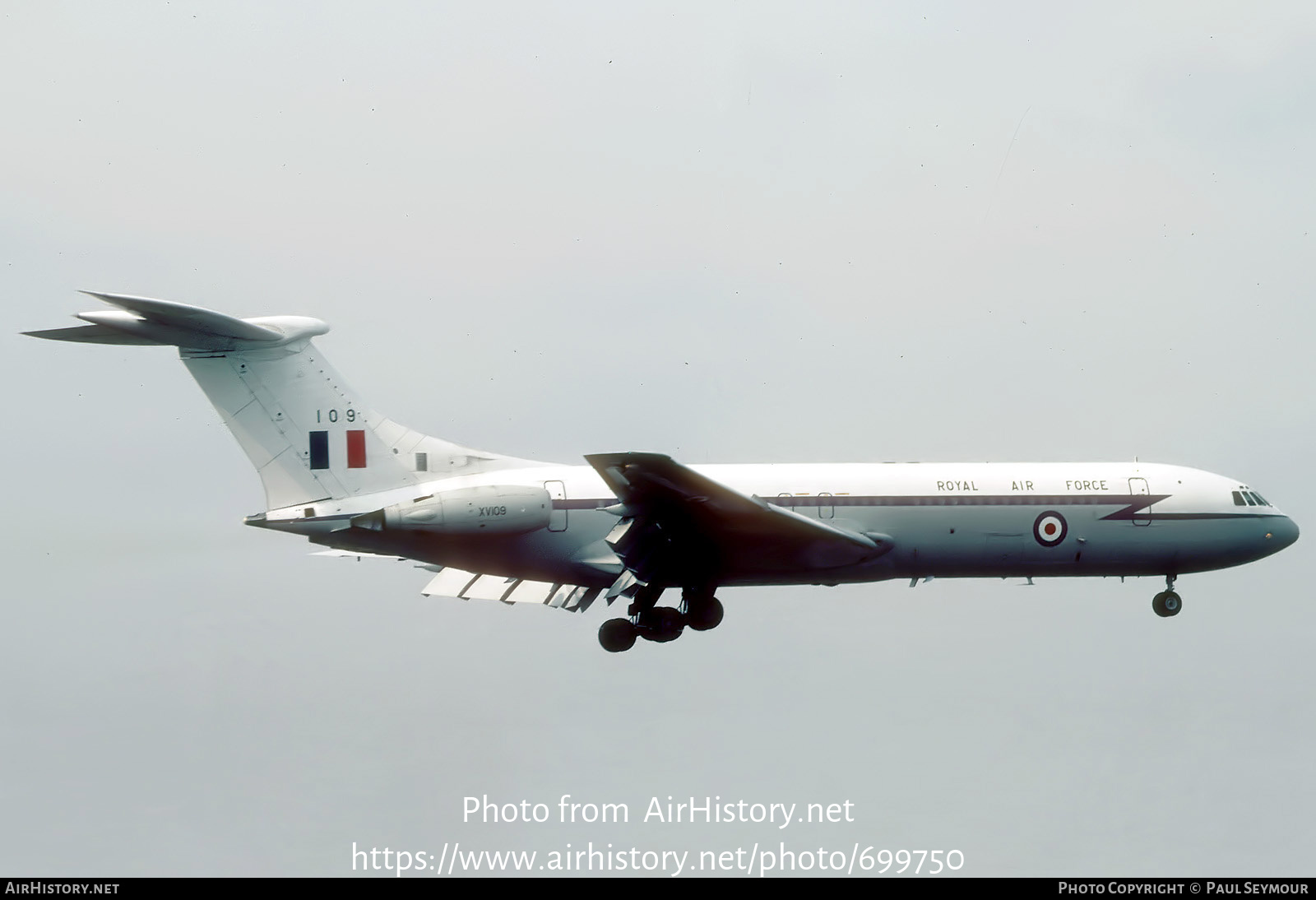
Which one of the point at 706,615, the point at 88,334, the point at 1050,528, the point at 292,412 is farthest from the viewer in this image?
the point at 1050,528

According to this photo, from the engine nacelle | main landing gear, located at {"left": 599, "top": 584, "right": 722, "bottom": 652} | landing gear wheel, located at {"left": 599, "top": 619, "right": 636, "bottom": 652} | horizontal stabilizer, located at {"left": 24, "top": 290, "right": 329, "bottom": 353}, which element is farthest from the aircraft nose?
horizontal stabilizer, located at {"left": 24, "top": 290, "right": 329, "bottom": 353}

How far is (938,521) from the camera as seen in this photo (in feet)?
87.9

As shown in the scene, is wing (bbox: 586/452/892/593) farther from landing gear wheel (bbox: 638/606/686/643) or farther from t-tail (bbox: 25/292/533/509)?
t-tail (bbox: 25/292/533/509)

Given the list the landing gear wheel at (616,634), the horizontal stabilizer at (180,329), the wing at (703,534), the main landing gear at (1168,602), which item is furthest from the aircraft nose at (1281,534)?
the horizontal stabilizer at (180,329)

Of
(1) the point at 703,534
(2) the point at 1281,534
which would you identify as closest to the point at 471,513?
(1) the point at 703,534

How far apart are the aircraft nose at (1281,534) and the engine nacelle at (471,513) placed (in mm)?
16025

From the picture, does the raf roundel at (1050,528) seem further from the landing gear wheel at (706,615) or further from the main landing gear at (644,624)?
the main landing gear at (644,624)

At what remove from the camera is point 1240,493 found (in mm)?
28844

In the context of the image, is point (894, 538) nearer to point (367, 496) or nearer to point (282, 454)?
point (367, 496)

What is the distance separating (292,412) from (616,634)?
758 cm

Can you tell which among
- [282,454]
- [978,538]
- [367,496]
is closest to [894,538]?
[978,538]

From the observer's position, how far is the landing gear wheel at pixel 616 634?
25.9 m

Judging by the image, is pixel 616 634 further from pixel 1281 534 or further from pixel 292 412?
pixel 1281 534

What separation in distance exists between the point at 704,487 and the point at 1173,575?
38.6ft
